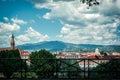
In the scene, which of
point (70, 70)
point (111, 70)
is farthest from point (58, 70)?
point (111, 70)

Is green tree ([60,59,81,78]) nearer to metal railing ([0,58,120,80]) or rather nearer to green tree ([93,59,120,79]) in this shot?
metal railing ([0,58,120,80])

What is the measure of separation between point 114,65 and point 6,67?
712cm

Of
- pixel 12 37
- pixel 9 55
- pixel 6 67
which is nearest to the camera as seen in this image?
pixel 6 67

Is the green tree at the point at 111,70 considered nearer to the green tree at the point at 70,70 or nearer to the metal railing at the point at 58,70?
the metal railing at the point at 58,70

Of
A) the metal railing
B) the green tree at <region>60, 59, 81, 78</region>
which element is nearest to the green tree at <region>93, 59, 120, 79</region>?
the metal railing

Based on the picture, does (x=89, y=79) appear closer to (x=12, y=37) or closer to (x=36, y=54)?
(x=36, y=54)

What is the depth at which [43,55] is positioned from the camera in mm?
61469

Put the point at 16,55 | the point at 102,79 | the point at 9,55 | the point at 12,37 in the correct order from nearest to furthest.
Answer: the point at 102,79 → the point at 9,55 → the point at 16,55 → the point at 12,37

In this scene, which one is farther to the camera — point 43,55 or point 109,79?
point 43,55

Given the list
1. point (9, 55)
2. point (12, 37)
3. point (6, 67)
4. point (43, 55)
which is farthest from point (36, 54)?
point (12, 37)

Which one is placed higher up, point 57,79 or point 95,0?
point 95,0

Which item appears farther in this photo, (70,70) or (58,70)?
(70,70)

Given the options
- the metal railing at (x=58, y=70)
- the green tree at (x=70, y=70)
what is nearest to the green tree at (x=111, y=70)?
the metal railing at (x=58, y=70)

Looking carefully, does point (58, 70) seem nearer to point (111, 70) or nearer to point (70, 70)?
point (70, 70)
